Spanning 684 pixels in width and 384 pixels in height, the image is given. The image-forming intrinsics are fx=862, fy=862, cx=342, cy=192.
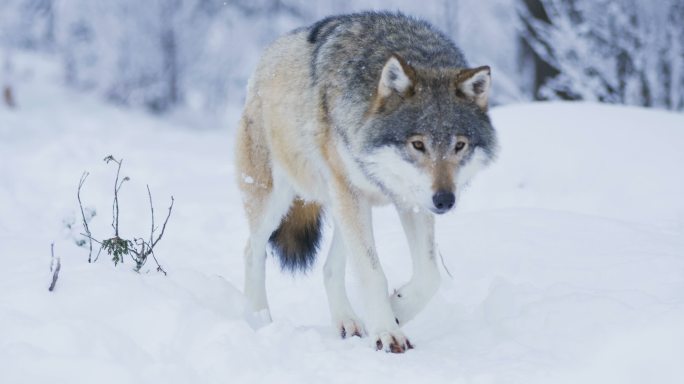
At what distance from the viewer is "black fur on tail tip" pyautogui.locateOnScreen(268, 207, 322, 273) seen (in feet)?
16.1

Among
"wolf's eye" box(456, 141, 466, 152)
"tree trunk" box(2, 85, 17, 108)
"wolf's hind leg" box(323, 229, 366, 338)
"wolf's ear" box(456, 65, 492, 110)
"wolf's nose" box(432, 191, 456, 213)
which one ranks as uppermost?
"wolf's ear" box(456, 65, 492, 110)

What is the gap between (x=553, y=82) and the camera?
1116 centimetres

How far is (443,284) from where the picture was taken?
4.85 metres

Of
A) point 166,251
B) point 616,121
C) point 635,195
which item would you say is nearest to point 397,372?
point 166,251

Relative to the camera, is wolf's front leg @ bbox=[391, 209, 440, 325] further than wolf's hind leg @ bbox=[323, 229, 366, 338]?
No

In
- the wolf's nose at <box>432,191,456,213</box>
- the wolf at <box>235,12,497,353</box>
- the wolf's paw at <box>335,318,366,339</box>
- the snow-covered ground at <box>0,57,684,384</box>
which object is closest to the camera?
the snow-covered ground at <box>0,57,684,384</box>

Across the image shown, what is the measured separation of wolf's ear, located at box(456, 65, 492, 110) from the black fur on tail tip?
1.44 meters

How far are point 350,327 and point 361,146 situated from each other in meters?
0.94

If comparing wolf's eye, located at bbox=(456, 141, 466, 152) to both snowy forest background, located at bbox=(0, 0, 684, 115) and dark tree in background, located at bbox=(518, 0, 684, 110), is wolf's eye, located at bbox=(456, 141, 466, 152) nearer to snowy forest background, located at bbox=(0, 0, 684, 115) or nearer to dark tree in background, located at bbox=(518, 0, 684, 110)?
dark tree in background, located at bbox=(518, 0, 684, 110)

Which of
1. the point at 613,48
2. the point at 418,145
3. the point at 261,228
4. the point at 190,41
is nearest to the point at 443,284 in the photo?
the point at 261,228

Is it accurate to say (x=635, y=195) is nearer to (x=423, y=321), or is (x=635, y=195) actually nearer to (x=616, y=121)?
(x=616, y=121)

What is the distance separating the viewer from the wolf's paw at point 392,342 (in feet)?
11.9

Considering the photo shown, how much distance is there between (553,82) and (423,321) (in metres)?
7.46

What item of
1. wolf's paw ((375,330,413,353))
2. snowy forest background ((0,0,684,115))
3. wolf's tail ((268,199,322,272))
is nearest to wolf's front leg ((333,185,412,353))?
wolf's paw ((375,330,413,353))
